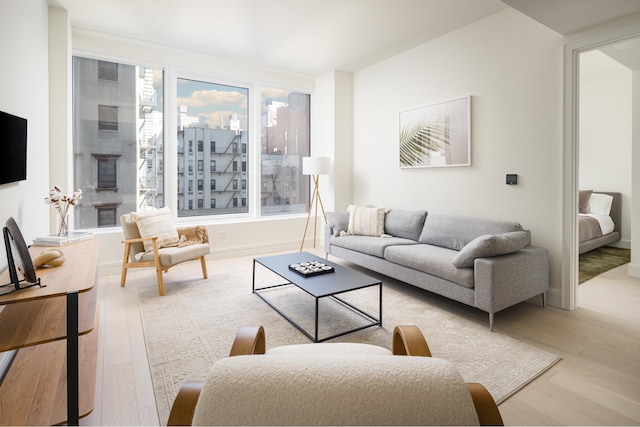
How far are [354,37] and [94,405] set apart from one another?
427cm

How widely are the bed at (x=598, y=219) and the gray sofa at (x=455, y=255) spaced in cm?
248

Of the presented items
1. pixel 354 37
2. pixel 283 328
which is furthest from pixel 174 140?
pixel 283 328

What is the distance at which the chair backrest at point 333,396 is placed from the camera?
0.67m

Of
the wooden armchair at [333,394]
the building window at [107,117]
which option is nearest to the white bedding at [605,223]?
the wooden armchair at [333,394]

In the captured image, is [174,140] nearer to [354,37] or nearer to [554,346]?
[354,37]

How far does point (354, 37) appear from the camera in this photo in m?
4.20

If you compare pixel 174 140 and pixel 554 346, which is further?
pixel 174 140

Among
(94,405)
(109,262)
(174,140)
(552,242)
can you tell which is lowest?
(94,405)

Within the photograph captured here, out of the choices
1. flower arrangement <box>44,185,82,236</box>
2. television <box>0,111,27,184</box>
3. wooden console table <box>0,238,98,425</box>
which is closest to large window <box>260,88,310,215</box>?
flower arrangement <box>44,185,82,236</box>

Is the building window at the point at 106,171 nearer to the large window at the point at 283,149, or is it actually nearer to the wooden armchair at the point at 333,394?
the large window at the point at 283,149

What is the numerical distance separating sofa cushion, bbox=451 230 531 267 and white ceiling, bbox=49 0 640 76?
172 centimetres

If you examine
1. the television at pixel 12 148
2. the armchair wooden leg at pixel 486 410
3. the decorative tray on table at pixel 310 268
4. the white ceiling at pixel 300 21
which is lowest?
the decorative tray on table at pixel 310 268

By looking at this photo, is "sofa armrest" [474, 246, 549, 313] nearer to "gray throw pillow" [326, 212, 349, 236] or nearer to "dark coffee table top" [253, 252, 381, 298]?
"dark coffee table top" [253, 252, 381, 298]

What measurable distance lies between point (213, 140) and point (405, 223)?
306 cm
